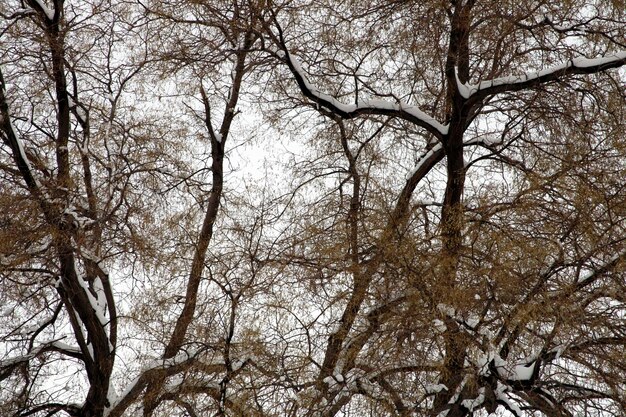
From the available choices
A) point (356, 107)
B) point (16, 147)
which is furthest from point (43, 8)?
point (356, 107)

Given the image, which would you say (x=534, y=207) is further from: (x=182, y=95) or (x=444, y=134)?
(x=182, y=95)

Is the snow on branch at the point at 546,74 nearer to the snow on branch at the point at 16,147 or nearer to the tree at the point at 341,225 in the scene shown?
the tree at the point at 341,225

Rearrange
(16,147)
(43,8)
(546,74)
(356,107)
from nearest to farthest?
1. (546,74)
2. (356,107)
3. (16,147)
4. (43,8)

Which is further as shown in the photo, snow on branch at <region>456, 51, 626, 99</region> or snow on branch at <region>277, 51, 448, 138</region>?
snow on branch at <region>277, 51, 448, 138</region>

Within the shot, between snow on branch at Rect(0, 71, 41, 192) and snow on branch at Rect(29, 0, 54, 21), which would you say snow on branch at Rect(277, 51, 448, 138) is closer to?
snow on branch at Rect(29, 0, 54, 21)

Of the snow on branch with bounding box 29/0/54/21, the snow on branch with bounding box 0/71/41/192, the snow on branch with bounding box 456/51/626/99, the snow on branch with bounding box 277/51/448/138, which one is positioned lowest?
the snow on branch with bounding box 456/51/626/99

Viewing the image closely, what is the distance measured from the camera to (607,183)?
7.72 meters

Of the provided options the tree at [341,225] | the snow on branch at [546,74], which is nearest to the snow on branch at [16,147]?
the tree at [341,225]

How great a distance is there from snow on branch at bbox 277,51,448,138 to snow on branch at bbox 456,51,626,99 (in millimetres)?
671

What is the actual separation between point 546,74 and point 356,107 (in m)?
2.08

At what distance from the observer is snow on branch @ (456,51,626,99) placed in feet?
24.6

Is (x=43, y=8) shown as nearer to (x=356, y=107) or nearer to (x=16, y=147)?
(x=16, y=147)

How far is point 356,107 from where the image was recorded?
8.70 meters

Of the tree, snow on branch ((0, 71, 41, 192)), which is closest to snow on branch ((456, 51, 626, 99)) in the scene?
the tree
